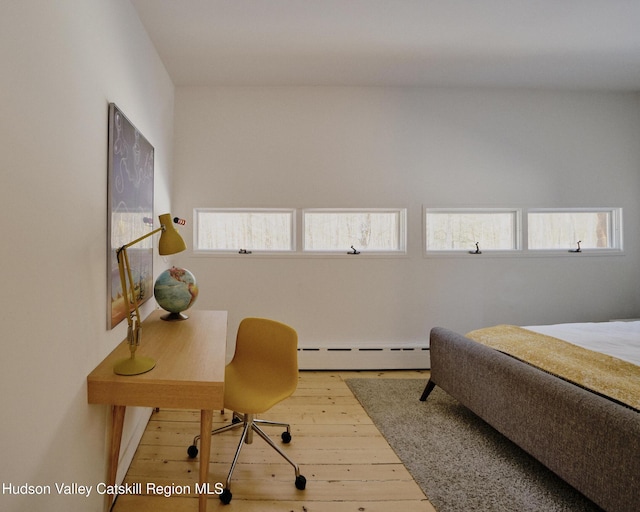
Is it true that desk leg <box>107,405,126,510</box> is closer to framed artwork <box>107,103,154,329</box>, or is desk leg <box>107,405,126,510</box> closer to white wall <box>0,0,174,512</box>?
white wall <box>0,0,174,512</box>

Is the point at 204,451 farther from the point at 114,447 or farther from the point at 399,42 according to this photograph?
the point at 399,42

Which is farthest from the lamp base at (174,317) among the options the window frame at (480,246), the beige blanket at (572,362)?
the window frame at (480,246)

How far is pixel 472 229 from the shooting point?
3.58 metres

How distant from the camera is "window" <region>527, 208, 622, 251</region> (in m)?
3.59

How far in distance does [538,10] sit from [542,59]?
78cm

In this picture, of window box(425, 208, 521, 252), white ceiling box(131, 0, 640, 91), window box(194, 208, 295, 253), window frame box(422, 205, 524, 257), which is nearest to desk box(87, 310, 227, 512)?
window box(194, 208, 295, 253)

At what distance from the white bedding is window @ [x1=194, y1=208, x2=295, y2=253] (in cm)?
233

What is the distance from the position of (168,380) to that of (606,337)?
2.81 meters

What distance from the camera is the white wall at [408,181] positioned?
3334 mm

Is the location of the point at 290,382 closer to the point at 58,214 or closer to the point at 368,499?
the point at 368,499

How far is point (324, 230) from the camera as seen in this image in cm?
350

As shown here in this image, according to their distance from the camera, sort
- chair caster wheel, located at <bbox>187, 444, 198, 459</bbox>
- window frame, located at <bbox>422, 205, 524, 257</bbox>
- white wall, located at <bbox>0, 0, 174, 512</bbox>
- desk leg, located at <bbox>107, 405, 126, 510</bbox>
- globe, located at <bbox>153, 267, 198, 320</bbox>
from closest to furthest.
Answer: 1. white wall, located at <bbox>0, 0, 174, 512</bbox>
2. desk leg, located at <bbox>107, 405, 126, 510</bbox>
3. chair caster wheel, located at <bbox>187, 444, 198, 459</bbox>
4. globe, located at <bbox>153, 267, 198, 320</bbox>
5. window frame, located at <bbox>422, 205, 524, 257</bbox>

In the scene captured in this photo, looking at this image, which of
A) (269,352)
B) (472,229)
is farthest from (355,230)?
(269,352)

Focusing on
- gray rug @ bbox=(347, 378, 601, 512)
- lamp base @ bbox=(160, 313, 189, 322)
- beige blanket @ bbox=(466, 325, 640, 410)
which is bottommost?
gray rug @ bbox=(347, 378, 601, 512)
